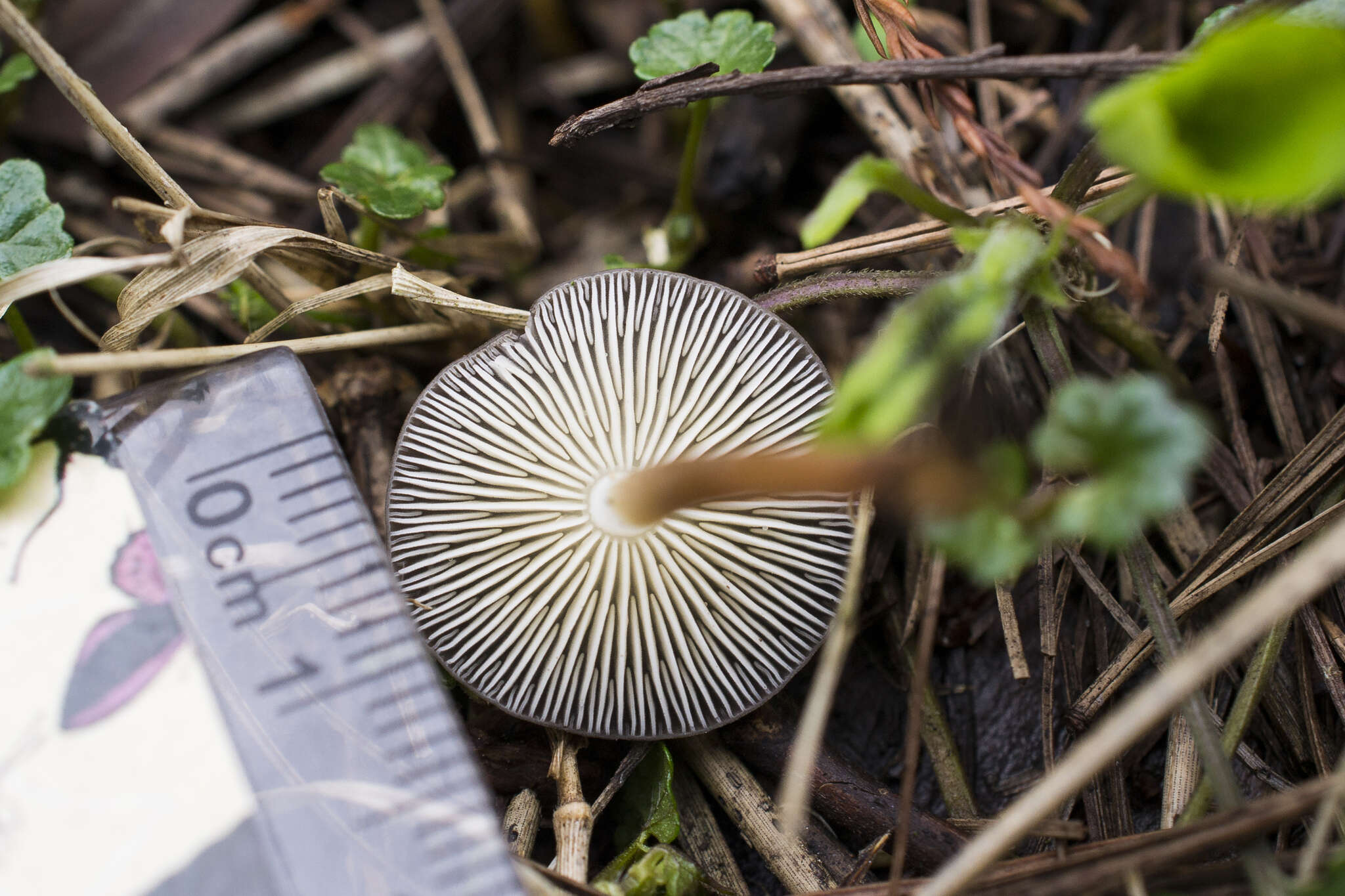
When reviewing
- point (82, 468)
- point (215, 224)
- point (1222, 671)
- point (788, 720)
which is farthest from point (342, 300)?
point (1222, 671)

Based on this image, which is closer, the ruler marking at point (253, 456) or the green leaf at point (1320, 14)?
the green leaf at point (1320, 14)

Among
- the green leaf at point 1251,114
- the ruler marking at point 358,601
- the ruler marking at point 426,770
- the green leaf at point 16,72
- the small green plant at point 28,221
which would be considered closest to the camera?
the green leaf at point 1251,114

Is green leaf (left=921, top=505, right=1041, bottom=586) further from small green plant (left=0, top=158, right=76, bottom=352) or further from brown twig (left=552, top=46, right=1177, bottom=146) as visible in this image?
small green plant (left=0, top=158, right=76, bottom=352)

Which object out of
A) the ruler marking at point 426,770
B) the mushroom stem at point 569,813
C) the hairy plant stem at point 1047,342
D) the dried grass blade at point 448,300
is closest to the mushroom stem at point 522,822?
the mushroom stem at point 569,813

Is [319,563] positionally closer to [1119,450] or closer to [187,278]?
[187,278]

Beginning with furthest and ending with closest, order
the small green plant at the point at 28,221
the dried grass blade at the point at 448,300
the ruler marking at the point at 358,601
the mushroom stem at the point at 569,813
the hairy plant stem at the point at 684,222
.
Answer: the hairy plant stem at the point at 684,222 < the dried grass blade at the point at 448,300 < the small green plant at the point at 28,221 < the mushroom stem at the point at 569,813 < the ruler marking at the point at 358,601

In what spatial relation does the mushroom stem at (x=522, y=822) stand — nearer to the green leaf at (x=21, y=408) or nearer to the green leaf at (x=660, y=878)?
the green leaf at (x=660, y=878)

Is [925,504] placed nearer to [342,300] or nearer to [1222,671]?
[1222,671]

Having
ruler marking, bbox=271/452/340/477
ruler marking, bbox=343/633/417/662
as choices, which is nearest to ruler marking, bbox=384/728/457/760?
ruler marking, bbox=343/633/417/662
